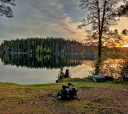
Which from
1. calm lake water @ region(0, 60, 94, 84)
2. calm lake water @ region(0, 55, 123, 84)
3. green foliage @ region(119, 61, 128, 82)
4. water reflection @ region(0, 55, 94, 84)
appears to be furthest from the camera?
water reflection @ region(0, 55, 94, 84)

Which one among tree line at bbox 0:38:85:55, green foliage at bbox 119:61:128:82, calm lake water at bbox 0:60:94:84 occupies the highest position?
tree line at bbox 0:38:85:55

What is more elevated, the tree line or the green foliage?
the tree line

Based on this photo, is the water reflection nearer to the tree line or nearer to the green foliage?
the green foliage

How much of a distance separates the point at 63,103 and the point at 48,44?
12172 cm

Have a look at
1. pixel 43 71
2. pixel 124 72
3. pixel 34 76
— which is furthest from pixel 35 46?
pixel 124 72

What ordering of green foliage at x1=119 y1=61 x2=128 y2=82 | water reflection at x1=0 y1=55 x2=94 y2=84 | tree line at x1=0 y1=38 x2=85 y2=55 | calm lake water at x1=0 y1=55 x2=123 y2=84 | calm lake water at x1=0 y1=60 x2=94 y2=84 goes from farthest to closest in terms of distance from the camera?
tree line at x1=0 y1=38 x2=85 y2=55 < water reflection at x1=0 y1=55 x2=94 y2=84 < calm lake water at x1=0 y1=60 x2=94 y2=84 < calm lake water at x1=0 y1=55 x2=123 y2=84 < green foliage at x1=119 y1=61 x2=128 y2=82

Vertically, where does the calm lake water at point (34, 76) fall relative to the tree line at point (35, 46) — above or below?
below

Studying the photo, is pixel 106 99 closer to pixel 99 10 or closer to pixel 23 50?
pixel 99 10

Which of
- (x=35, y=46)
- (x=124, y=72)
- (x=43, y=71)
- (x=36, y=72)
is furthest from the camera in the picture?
(x=35, y=46)

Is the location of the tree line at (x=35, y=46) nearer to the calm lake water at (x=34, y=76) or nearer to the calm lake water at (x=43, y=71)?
the calm lake water at (x=43, y=71)

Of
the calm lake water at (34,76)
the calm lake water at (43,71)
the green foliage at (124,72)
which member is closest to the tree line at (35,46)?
the calm lake water at (43,71)

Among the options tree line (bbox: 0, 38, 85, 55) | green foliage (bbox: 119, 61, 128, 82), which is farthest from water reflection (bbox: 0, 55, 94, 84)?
tree line (bbox: 0, 38, 85, 55)

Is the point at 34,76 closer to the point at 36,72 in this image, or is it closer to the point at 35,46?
the point at 36,72

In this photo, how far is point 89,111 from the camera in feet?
16.4
